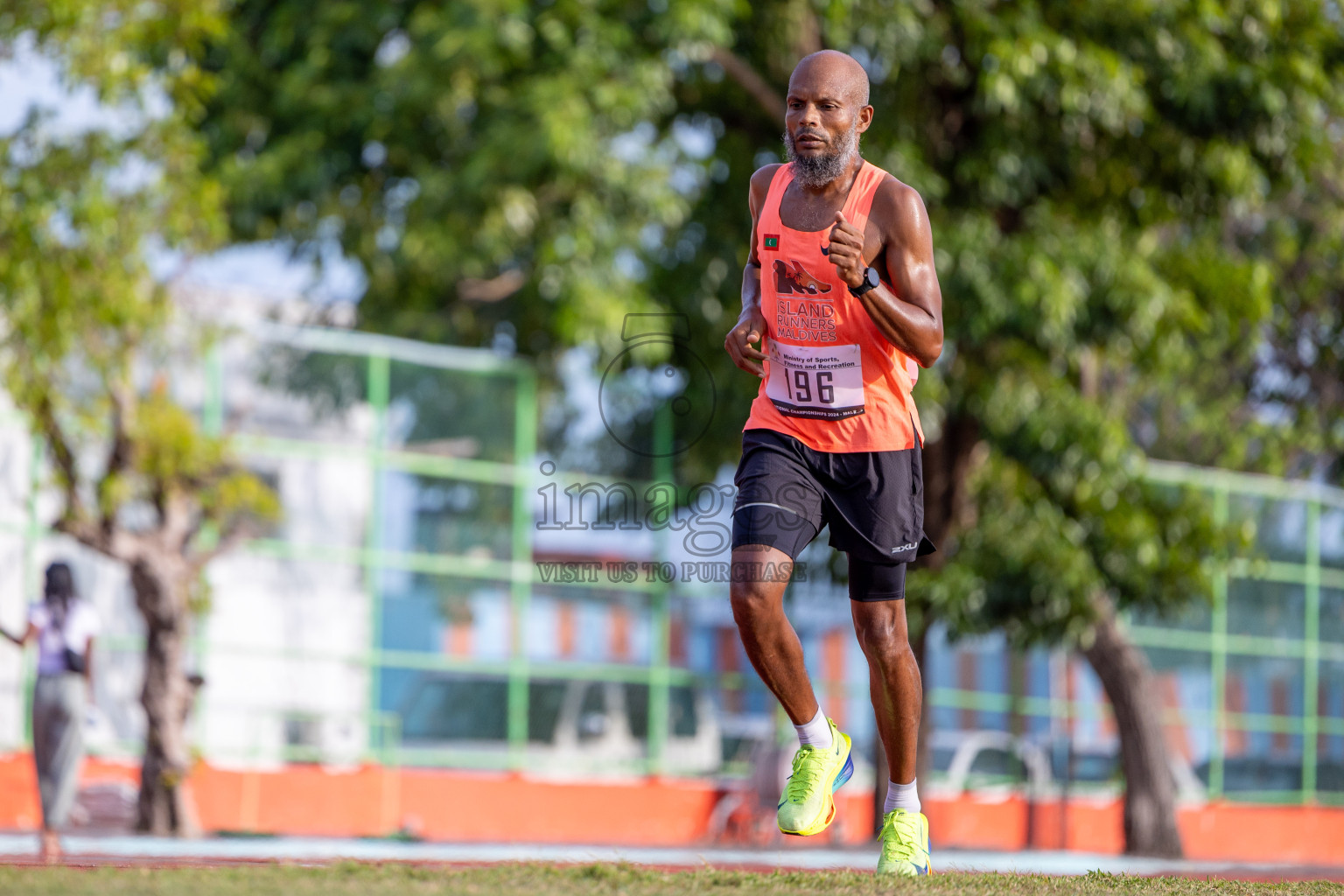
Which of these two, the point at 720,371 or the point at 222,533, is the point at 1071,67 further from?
the point at 222,533

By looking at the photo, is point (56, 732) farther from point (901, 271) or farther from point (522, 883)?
point (901, 271)

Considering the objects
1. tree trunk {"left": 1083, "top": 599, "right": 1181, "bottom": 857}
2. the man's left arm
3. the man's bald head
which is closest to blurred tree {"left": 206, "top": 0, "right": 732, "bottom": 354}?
tree trunk {"left": 1083, "top": 599, "right": 1181, "bottom": 857}

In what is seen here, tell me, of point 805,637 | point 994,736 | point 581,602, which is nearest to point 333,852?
point 581,602

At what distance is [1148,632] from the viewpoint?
18938 mm

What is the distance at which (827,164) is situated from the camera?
4.71 meters

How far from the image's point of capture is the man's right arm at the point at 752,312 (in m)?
4.69

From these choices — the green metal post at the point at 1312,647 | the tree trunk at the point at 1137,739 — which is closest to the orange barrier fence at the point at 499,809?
the tree trunk at the point at 1137,739

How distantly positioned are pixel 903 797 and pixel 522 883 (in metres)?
1.36

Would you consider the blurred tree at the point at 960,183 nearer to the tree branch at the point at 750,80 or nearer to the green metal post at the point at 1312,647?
the tree branch at the point at 750,80

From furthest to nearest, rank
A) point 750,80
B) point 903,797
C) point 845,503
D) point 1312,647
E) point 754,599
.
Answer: point 1312,647 → point 750,80 → point 903,797 → point 845,503 → point 754,599

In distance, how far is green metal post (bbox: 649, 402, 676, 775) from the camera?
47.8 ft

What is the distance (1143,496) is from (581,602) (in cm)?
498

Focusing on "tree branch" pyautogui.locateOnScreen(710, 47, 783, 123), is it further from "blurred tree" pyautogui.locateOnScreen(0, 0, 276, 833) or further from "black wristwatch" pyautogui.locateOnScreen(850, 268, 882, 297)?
"black wristwatch" pyautogui.locateOnScreen(850, 268, 882, 297)

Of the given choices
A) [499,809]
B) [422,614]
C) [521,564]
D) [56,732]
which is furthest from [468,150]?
[56,732]
